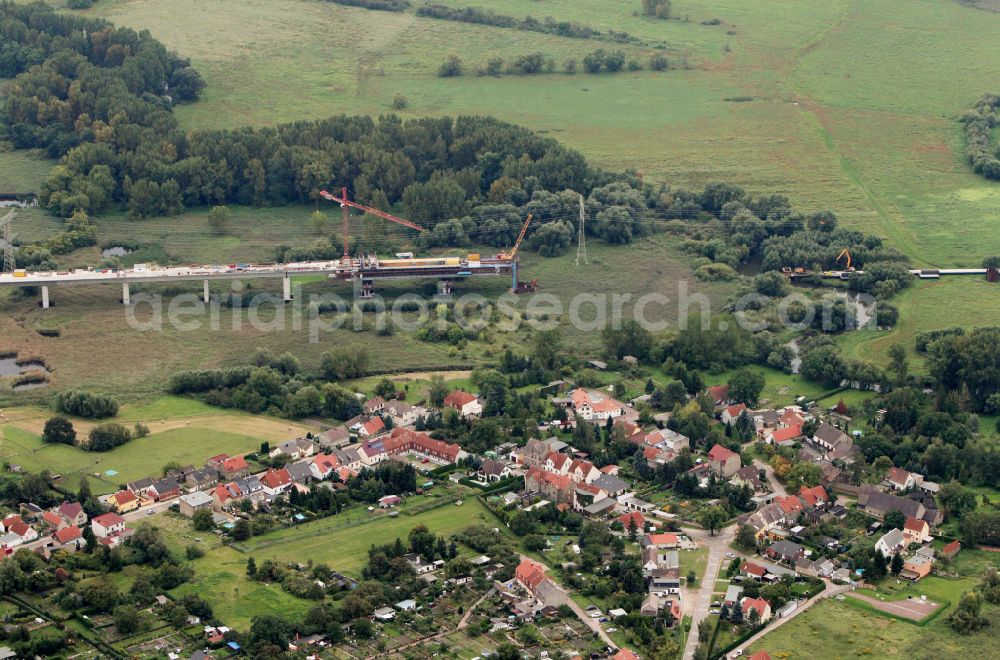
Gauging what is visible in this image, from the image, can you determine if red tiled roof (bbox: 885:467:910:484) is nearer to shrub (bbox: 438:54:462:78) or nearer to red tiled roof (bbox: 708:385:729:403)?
red tiled roof (bbox: 708:385:729:403)

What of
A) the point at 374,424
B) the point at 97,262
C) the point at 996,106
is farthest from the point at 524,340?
the point at 996,106

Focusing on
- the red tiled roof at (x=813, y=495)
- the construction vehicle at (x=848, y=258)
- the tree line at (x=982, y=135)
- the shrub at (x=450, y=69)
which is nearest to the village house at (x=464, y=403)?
the red tiled roof at (x=813, y=495)

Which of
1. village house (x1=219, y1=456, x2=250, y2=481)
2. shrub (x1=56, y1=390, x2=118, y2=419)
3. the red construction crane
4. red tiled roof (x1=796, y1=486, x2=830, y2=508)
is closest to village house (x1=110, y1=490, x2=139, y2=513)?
village house (x1=219, y1=456, x2=250, y2=481)

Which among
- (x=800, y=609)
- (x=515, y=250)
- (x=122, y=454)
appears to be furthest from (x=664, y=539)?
(x=515, y=250)

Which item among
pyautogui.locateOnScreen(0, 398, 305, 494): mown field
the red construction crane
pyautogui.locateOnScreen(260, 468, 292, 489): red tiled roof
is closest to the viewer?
pyautogui.locateOnScreen(260, 468, 292, 489): red tiled roof

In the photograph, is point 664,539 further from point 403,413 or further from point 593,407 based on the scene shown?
point 403,413

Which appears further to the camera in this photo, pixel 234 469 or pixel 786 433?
pixel 786 433
